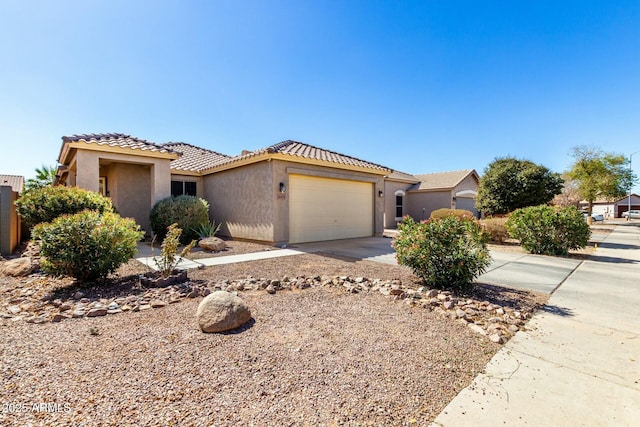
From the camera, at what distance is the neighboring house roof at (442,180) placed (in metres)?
22.1

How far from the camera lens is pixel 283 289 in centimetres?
540

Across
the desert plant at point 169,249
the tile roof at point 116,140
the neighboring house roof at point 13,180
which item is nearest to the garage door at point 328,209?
the tile roof at point 116,140

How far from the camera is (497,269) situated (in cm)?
732

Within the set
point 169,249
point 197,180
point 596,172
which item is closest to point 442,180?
point 596,172

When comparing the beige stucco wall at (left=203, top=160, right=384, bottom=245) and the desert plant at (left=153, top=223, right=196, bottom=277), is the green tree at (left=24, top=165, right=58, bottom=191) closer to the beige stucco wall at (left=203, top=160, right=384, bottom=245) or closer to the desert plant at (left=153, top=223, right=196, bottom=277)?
the beige stucco wall at (left=203, top=160, right=384, bottom=245)

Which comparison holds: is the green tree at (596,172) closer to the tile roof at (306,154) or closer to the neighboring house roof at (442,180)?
the neighboring house roof at (442,180)

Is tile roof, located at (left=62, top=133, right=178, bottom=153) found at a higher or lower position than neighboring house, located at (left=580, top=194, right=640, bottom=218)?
higher

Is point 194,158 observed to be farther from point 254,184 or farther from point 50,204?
point 50,204

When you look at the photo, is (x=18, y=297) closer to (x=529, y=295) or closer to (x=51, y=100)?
(x=529, y=295)

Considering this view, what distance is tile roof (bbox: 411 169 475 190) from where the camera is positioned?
22219 millimetres

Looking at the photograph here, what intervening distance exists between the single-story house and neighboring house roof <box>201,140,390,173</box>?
4 cm

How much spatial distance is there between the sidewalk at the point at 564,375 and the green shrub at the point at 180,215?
34.7ft

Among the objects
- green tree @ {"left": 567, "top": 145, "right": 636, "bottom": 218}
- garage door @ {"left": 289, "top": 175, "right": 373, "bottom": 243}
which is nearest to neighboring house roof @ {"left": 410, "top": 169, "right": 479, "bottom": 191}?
green tree @ {"left": 567, "top": 145, "right": 636, "bottom": 218}

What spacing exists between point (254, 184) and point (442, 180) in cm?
1753
